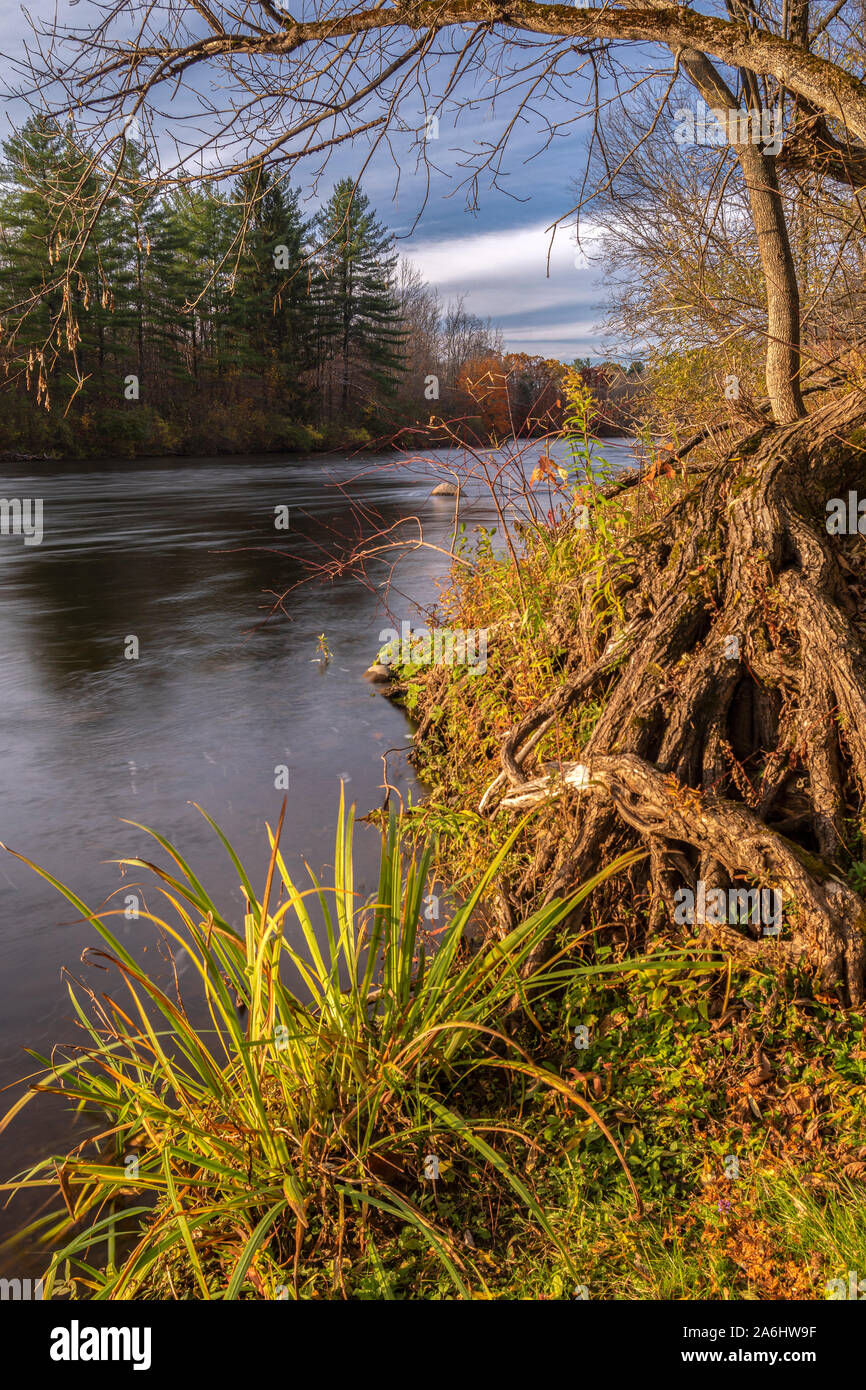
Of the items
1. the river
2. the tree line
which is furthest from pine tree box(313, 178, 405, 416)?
the river

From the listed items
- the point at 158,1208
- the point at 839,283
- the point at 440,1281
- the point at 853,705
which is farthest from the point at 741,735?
the point at 839,283

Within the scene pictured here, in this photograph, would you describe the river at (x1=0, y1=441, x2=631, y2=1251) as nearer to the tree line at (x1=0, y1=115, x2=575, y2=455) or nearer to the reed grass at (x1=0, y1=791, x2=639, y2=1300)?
the reed grass at (x1=0, y1=791, x2=639, y2=1300)

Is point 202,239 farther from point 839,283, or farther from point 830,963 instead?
point 830,963

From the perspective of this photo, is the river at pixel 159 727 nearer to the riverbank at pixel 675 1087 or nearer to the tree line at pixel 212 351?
the riverbank at pixel 675 1087

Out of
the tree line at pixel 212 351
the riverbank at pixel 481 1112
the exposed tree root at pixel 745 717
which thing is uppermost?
the tree line at pixel 212 351

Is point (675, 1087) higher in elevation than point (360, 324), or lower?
lower

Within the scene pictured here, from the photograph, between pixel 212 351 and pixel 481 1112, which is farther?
pixel 212 351

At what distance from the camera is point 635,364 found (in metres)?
15.8

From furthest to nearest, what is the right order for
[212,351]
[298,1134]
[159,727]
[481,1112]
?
[212,351]
[159,727]
[481,1112]
[298,1134]

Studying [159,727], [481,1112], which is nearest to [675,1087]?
[481,1112]

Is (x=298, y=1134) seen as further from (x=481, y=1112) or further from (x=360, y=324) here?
(x=360, y=324)

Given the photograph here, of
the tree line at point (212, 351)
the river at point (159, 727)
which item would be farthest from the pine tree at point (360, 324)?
the river at point (159, 727)

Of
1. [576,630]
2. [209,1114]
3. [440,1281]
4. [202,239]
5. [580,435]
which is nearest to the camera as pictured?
[440,1281]

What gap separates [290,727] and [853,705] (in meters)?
4.87
